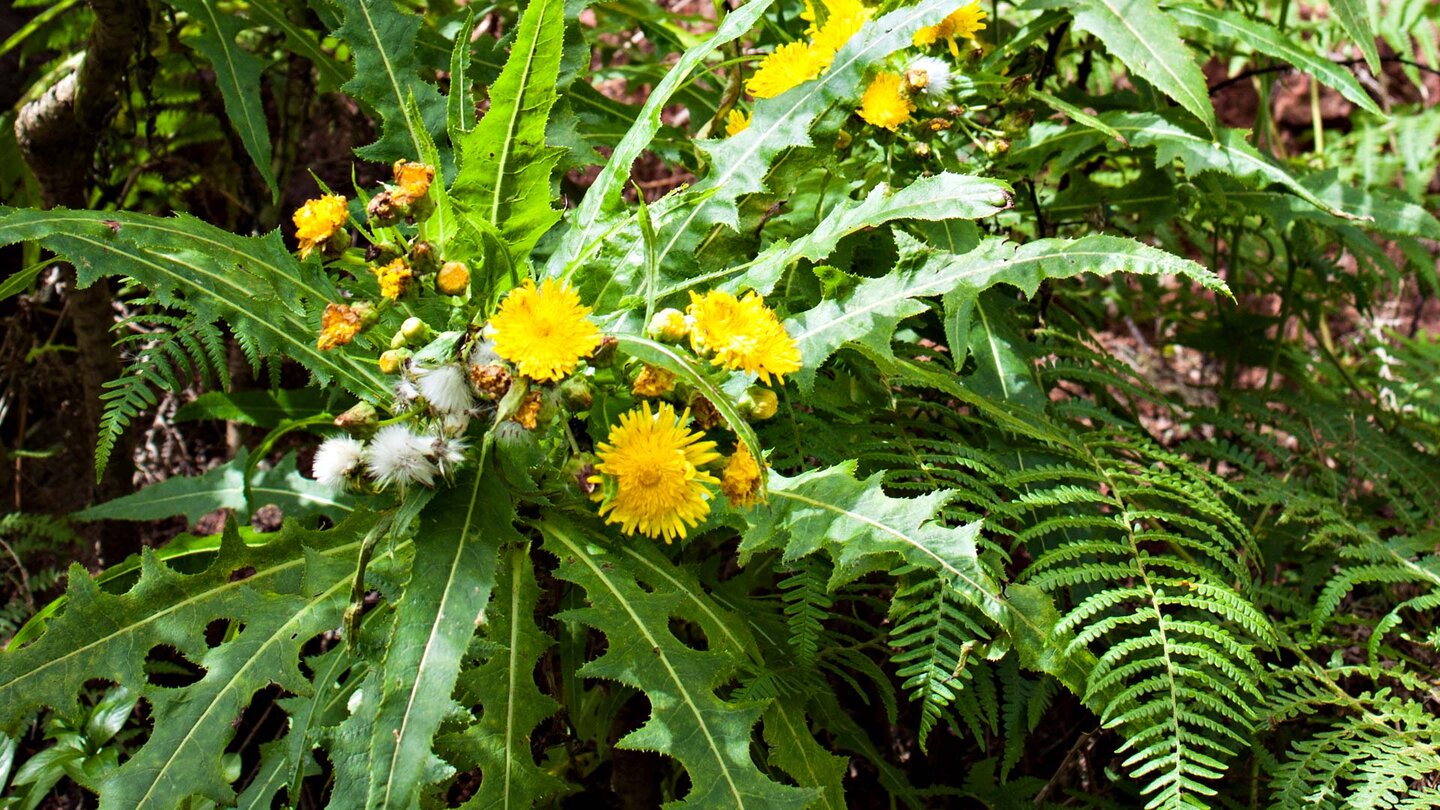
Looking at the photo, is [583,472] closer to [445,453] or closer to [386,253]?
[445,453]

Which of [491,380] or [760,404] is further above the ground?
[491,380]

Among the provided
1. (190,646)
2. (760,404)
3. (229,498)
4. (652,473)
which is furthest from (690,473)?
(229,498)

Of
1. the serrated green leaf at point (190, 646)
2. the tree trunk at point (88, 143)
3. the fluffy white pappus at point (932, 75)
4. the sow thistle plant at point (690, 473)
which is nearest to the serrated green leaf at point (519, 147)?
the sow thistle plant at point (690, 473)

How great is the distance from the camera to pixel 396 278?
132 centimetres

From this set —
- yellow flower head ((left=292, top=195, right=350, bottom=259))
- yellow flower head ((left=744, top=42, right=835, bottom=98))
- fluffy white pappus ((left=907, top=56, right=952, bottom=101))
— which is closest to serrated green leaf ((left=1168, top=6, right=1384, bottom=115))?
fluffy white pappus ((left=907, top=56, right=952, bottom=101))

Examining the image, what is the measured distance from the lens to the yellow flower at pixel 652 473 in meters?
1.25

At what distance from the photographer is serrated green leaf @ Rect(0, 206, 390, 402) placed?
4.35 feet

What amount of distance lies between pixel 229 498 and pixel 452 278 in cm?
88

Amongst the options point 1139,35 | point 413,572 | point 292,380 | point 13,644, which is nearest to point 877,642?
point 413,572

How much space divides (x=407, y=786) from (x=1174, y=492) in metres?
1.21

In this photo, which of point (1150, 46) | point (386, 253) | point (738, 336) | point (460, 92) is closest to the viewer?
point (738, 336)

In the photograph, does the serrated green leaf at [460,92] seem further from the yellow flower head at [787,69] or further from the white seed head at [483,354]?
the yellow flower head at [787,69]

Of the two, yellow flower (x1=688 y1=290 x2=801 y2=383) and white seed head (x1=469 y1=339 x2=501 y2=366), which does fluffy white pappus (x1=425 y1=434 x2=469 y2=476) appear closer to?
white seed head (x1=469 y1=339 x2=501 y2=366)

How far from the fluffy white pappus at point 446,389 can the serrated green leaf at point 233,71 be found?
0.82 m
